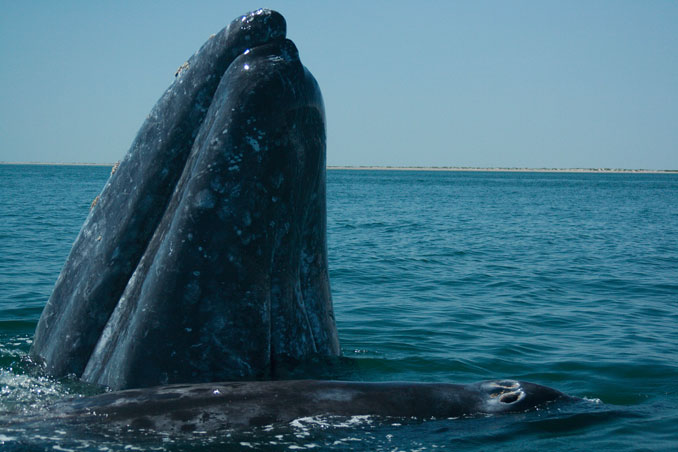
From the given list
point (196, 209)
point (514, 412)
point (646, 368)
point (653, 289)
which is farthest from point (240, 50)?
point (653, 289)

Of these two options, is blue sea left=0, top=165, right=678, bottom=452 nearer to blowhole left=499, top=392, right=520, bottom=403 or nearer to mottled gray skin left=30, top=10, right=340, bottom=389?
blowhole left=499, top=392, right=520, bottom=403

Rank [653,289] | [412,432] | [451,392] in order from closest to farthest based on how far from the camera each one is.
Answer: [412,432]
[451,392]
[653,289]

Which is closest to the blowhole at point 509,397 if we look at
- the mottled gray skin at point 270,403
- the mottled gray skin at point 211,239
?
the mottled gray skin at point 270,403

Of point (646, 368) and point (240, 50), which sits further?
point (646, 368)

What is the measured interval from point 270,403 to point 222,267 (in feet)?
2.68

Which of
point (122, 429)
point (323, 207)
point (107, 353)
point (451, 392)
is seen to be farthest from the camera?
point (323, 207)

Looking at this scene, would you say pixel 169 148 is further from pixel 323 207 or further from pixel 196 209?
pixel 323 207

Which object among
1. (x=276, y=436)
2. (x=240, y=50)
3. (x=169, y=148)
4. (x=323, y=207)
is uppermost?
(x=240, y=50)

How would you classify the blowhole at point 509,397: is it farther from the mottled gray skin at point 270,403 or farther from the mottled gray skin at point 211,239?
the mottled gray skin at point 211,239

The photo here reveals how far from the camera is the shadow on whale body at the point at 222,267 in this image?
3518 millimetres

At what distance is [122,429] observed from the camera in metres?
3.07

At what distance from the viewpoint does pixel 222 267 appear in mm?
3764

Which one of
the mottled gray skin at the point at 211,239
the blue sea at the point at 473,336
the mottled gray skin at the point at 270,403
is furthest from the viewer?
the mottled gray skin at the point at 211,239

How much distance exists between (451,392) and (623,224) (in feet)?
94.4
